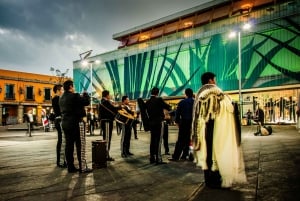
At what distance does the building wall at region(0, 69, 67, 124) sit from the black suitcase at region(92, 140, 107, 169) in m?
39.5

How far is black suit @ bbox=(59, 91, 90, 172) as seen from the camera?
5941 millimetres

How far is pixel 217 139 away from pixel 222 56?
73.3 ft

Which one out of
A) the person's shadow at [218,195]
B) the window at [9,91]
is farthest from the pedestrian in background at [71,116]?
the window at [9,91]

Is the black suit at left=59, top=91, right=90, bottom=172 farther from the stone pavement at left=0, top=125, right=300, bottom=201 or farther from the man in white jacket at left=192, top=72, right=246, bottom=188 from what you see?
the man in white jacket at left=192, top=72, right=246, bottom=188

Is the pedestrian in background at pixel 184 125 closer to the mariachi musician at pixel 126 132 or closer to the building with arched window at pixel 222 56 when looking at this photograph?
the mariachi musician at pixel 126 132

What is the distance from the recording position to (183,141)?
7.48 m

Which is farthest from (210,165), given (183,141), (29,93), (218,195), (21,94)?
(29,93)

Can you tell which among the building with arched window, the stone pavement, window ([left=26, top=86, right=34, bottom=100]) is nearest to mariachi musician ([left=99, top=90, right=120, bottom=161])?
the stone pavement

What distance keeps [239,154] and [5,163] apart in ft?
19.2

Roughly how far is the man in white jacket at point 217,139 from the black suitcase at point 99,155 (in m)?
2.37

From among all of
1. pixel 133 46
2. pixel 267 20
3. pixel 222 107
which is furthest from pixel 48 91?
pixel 222 107

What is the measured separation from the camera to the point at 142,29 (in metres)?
36.2

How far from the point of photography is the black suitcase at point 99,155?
6340mm

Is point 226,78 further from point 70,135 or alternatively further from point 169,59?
point 70,135
